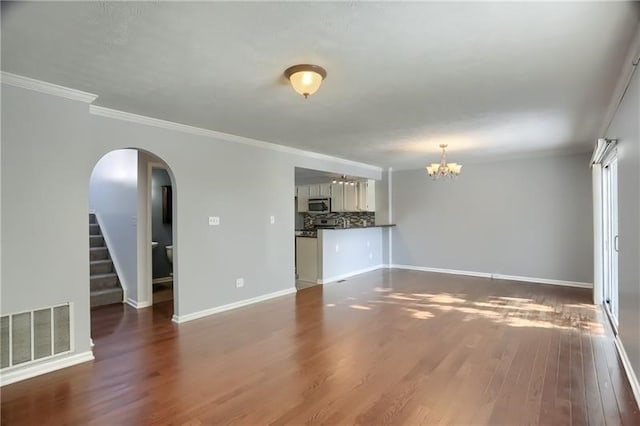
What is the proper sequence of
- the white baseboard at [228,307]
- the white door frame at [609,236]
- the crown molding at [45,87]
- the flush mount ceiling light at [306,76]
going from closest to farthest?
the flush mount ceiling light at [306,76]
the crown molding at [45,87]
the white door frame at [609,236]
the white baseboard at [228,307]

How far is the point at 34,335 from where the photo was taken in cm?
286

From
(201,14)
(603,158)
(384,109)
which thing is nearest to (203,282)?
(384,109)

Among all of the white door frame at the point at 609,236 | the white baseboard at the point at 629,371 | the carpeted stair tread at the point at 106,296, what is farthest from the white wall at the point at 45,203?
the white door frame at the point at 609,236

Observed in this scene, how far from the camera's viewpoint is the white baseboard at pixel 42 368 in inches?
107

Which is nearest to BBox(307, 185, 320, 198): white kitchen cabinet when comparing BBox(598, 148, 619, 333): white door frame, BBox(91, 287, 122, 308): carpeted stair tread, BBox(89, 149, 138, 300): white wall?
BBox(89, 149, 138, 300): white wall

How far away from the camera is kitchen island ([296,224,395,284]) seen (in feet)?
21.7

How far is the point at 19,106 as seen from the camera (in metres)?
2.79

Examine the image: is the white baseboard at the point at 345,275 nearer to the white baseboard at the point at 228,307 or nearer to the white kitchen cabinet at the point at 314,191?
the white baseboard at the point at 228,307

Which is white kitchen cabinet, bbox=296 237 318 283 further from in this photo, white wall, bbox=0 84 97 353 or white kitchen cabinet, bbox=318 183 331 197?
white wall, bbox=0 84 97 353

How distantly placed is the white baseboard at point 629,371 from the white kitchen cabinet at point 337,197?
5.66m

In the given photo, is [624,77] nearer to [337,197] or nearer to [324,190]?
[337,197]

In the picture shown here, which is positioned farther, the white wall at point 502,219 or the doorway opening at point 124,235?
the white wall at point 502,219

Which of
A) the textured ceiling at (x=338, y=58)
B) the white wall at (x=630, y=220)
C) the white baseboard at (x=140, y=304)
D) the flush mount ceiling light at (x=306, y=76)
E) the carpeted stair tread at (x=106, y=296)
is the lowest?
the white baseboard at (x=140, y=304)

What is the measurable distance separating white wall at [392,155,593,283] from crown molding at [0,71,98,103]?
6.53m
